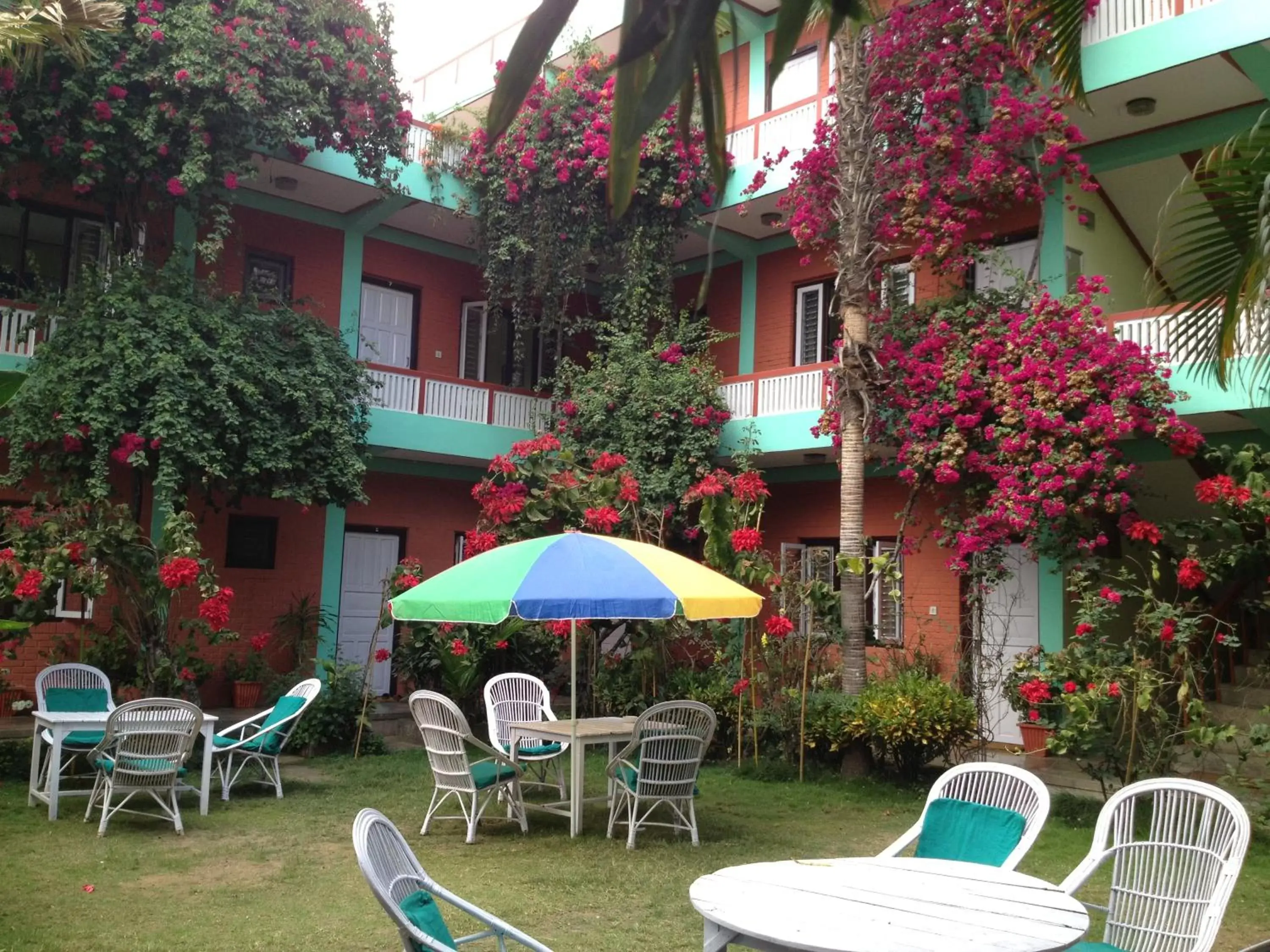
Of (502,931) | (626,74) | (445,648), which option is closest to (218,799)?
(445,648)

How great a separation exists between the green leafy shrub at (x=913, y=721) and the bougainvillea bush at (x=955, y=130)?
14.8 ft

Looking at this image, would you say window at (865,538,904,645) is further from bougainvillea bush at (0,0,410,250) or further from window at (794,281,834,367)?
bougainvillea bush at (0,0,410,250)

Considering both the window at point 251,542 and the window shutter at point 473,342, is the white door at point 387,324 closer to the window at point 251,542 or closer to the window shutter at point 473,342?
the window shutter at point 473,342

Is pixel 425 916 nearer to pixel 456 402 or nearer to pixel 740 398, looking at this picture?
pixel 740 398

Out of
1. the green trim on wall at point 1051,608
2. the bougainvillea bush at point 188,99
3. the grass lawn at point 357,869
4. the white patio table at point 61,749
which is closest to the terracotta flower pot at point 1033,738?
the green trim on wall at point 1051,608

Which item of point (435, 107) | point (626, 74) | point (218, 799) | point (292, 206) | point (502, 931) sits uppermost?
point (435, 107)

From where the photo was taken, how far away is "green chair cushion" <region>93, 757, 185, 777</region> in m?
7.39

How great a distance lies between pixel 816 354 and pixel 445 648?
635 centimetres

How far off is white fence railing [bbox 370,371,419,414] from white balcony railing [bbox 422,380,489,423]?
14 centimetres

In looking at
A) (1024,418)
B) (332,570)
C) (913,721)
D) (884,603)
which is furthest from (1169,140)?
(332,570)

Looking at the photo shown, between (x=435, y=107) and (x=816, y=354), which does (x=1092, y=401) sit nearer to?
(x=816, y=354)

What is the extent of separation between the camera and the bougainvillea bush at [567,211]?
13.5m

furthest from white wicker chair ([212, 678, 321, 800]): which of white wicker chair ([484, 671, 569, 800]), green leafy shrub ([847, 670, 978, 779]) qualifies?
green leafy shrub ([847, 670, 978, 779])

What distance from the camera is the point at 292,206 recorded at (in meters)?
14.2
